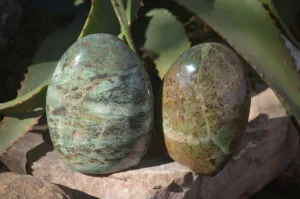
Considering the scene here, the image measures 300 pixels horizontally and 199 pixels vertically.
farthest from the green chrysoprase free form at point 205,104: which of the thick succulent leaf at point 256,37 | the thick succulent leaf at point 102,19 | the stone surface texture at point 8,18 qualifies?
the stone surface texture at point 8,18

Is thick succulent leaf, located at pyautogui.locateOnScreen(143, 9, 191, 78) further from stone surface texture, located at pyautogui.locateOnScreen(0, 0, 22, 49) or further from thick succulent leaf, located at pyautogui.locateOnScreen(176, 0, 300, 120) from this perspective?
stone surface texture, located at pyautogui.locateOnScreen(0, 0, 22, 49)

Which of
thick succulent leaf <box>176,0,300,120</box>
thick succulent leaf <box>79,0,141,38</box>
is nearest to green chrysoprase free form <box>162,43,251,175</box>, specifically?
thick succulent leaf <box>176,0,300,120</box>

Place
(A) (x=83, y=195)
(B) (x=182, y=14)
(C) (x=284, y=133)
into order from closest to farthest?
(A) (x=83, y=195), (B) (x=182, y=14), (C) (x=284, y=133)

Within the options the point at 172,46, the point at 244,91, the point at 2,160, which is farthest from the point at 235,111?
the point at 2,160

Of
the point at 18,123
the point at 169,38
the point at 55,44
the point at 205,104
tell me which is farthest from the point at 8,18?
the point at 205,104

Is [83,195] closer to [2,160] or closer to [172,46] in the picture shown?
[2,160]

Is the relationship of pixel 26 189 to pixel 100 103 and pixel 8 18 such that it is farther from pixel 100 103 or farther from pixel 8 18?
pixel 8 18
